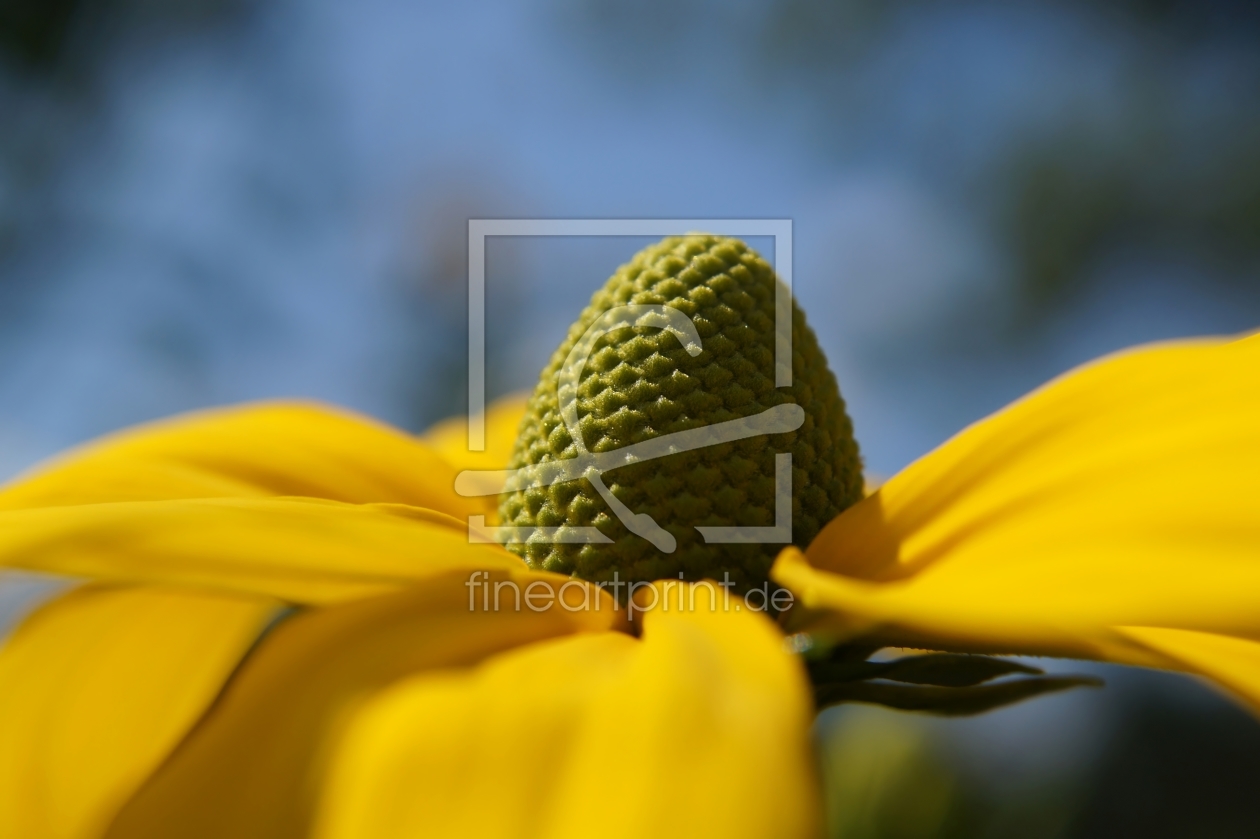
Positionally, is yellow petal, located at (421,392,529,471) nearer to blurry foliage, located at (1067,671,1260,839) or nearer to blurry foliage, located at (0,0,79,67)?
blurry foliage, located at (1067,671,1260,839)

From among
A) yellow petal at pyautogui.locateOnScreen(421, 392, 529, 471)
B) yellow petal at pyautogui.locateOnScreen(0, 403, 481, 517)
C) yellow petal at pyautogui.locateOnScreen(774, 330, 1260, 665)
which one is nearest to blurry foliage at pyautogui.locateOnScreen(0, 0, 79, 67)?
yellow petal at pyautogui.locateOnScreen(421, 392, 529, 471)

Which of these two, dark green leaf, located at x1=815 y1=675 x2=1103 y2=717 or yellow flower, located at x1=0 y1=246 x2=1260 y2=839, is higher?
yellow flower, located at x1=0 y1=246 x2=1260 y2=839

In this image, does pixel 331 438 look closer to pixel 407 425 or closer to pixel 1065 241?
pixel 407 425

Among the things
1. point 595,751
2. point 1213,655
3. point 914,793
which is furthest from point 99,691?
point 914,793

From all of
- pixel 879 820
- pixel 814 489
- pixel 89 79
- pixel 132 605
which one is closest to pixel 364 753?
pixel 132 605

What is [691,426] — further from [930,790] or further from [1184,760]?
[1184,760]

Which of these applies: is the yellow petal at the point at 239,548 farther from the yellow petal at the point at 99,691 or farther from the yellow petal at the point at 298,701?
the yellow petal at the point at 99,691
